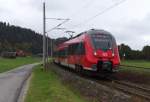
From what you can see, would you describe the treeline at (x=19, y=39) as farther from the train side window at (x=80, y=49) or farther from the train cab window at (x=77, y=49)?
the train side window at (x=80, y=49)

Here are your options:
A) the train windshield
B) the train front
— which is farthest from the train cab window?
the train front

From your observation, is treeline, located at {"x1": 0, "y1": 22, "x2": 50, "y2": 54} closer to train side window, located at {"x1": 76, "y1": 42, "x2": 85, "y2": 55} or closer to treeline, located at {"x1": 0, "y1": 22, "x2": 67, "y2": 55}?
treeline, located at {"x1": 0, "y1": 22, "x2": 67, "y2": 55}

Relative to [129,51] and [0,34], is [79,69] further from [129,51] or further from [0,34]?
[0,34]

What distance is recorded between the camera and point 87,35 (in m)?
31.0

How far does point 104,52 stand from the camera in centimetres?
2961

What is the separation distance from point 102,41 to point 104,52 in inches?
44.2

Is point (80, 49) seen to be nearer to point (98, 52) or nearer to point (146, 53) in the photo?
point (98, 52)

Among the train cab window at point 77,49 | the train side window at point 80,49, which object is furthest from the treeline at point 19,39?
the train side window at point 80,49

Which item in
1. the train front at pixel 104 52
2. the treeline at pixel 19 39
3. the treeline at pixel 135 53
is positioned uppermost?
the treeline at pixel 19 39

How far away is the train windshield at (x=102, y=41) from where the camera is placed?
98.6ft

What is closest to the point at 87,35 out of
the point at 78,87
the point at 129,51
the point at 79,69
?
the point at 79,69

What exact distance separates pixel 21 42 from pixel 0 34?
11200 mm

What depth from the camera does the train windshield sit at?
30.1 m

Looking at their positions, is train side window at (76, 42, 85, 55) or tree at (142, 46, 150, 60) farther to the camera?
tree at (142, 46, 150, 60)
